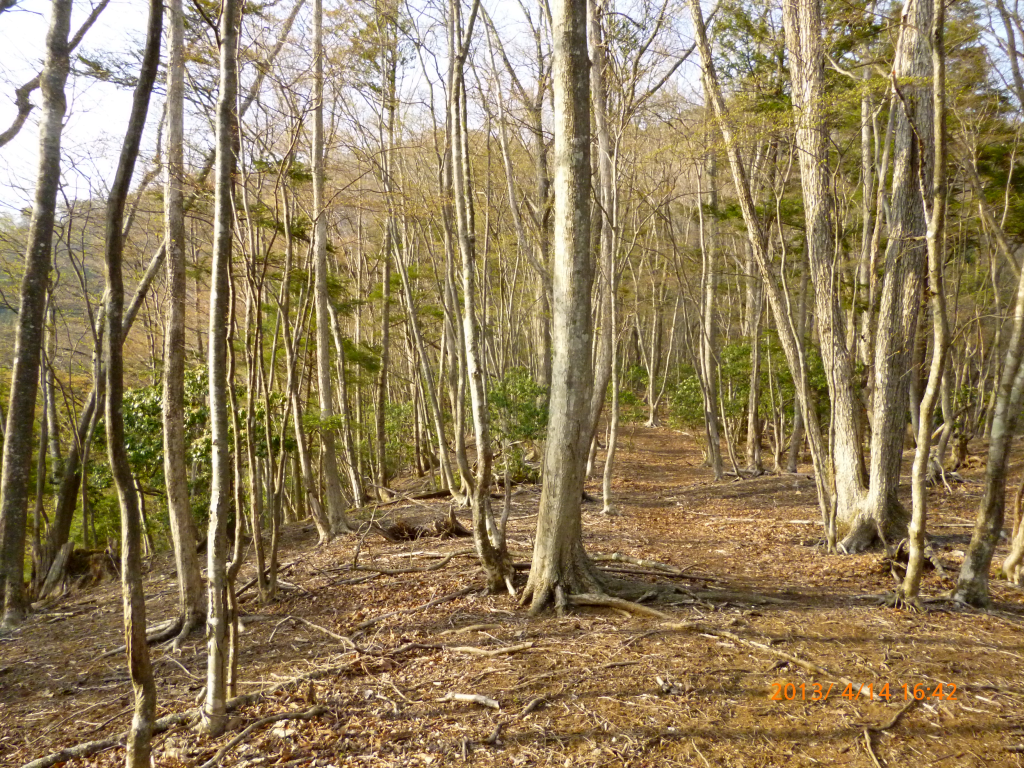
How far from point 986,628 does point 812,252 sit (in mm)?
3841

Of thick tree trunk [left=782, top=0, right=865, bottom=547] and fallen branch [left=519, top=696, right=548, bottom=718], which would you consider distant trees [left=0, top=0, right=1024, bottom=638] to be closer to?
thick tree trunk [left=782, top=0, right=865, bottom=547]

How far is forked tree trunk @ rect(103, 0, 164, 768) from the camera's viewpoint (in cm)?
227

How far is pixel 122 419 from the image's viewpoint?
2.35 metres

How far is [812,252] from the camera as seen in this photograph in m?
6.37

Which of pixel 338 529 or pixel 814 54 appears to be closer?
pixel 814 54

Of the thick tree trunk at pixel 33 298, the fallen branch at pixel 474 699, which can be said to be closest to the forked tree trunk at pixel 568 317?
the fallen branch at pixel 474 699

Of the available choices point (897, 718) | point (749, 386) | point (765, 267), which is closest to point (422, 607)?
point (897, 718)

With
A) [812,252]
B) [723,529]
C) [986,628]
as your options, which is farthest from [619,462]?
[986,628]

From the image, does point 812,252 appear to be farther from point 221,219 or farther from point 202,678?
point 202,678

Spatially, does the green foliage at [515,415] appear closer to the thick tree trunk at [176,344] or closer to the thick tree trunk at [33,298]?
the thick tree trunk at [176,344]

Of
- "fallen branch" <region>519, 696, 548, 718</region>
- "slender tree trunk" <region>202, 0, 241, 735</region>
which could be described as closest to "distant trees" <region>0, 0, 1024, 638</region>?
"slender tree trunk" <region>202, 0, 241, 735</region>

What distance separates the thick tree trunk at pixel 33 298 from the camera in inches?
205
